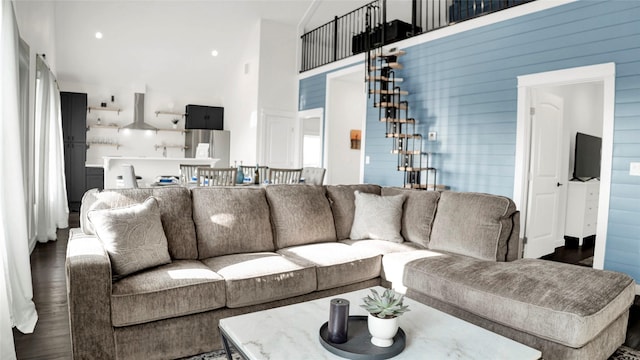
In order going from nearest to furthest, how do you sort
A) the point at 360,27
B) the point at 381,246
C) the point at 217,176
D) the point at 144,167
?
the point at 381,246 < the point at 217,176 < the point at 144,167 < the point at 360,27

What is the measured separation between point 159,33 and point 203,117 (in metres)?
2.23

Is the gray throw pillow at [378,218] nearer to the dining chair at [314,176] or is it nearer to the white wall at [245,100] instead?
the dining chair at [314,176]

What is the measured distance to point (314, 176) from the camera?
6133mm

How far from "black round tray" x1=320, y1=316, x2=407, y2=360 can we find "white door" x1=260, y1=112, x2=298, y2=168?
7.04 m

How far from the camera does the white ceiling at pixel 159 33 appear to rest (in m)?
7.59

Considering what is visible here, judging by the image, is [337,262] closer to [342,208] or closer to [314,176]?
[342,208]

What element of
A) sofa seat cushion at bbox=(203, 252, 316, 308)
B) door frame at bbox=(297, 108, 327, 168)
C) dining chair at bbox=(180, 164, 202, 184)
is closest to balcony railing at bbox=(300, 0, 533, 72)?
door frame at bbox=(297, 108, 327, 168)

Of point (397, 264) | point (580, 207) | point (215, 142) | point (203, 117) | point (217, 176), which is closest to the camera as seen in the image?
point (397, 264)

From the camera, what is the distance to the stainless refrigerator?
9.58 metres

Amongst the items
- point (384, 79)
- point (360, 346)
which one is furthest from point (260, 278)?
point (384, 79)

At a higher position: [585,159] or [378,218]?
[585,159]

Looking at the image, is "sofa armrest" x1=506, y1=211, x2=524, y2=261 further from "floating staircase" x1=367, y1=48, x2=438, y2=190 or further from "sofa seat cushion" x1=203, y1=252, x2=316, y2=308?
"floating staircase" x1=367, y1=48, x2=438, y2=190

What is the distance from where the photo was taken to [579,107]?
6.27 meters

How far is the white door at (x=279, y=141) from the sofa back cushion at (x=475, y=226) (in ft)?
18.6
